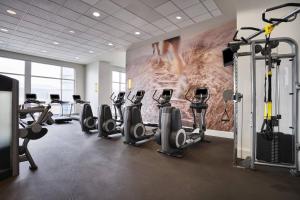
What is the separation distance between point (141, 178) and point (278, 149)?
2224 mm

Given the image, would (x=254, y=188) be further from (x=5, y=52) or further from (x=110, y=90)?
(x=5, y=52)

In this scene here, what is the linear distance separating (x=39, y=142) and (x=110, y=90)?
7377 millimetres

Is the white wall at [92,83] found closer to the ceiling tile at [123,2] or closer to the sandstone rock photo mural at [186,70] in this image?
the sandstone rock photo mural at [186,70]

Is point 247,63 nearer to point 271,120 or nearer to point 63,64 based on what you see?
point 271,120

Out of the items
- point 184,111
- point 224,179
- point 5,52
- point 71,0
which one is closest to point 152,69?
point 184,111

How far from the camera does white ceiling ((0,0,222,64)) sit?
13.5ft

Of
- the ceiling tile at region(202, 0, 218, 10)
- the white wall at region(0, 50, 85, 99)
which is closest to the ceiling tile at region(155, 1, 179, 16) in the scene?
the ceiling tile at region(202, 0, 218, 10)

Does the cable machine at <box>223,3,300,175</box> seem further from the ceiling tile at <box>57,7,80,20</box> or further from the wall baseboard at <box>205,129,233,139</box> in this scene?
the ceiling tile at <box>57,7,80,20</box>

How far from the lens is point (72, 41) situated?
6.76 m

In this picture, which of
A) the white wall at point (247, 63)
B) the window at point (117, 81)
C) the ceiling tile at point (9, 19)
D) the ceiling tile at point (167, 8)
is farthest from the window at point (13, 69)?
the white wall at point (247, 63)

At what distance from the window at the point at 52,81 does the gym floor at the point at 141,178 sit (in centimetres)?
762

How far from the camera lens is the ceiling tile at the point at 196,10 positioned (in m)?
4.28

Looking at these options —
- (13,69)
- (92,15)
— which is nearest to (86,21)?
(92,15)

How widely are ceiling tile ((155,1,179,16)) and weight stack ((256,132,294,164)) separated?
3.55 metres
